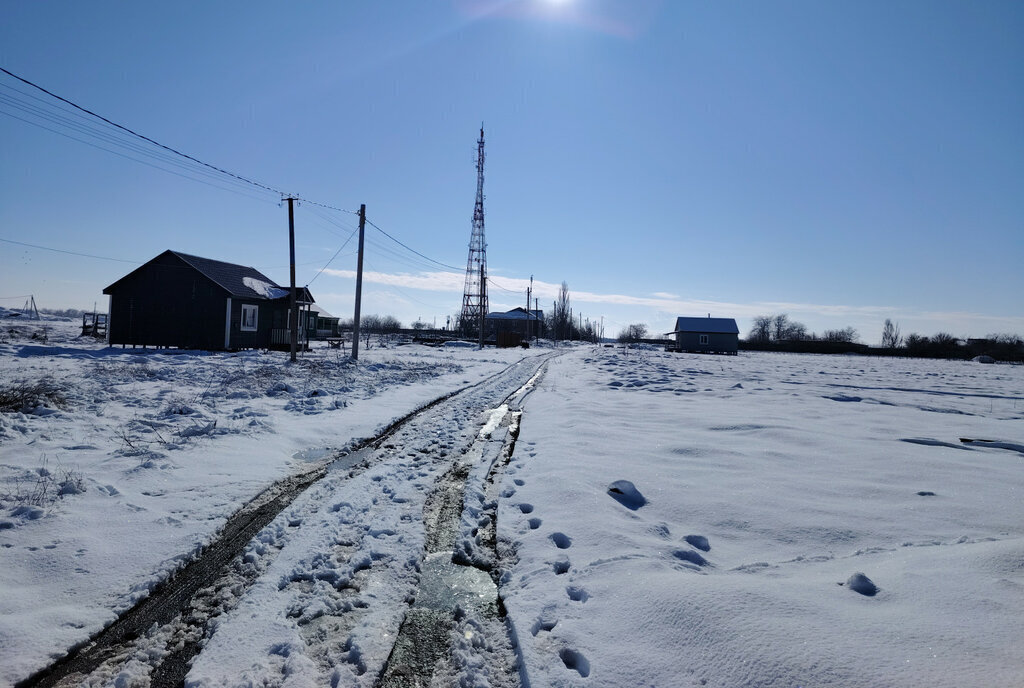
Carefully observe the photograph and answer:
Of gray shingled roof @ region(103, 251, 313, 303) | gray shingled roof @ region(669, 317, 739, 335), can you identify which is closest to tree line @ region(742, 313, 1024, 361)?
gray shingled roof @ region(669, 317, 739, 335)

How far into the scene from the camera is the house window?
85.8 feet

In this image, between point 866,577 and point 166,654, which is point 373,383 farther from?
point 866,577

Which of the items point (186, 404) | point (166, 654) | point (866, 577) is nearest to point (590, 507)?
point (866, 577)

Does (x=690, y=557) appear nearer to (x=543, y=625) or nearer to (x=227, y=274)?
(x=543, y=625)

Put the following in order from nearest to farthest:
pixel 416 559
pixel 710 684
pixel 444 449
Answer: pixel 710 684
pixel 416 559
pixel 444 449

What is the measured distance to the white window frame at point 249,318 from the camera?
85.6ft

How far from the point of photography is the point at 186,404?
923 cm

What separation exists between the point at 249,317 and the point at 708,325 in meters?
49.3

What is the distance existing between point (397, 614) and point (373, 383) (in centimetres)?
1196

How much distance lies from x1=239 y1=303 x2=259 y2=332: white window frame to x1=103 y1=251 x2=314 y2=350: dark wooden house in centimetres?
A: 5

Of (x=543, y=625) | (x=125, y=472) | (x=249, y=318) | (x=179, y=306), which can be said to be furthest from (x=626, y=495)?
(x=179, y=306)

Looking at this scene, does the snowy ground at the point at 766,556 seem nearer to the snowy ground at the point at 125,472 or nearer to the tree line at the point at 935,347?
the snowy ground at the point at 125,472

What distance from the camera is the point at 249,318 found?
26656 mm

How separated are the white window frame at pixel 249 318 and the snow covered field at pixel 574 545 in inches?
744
